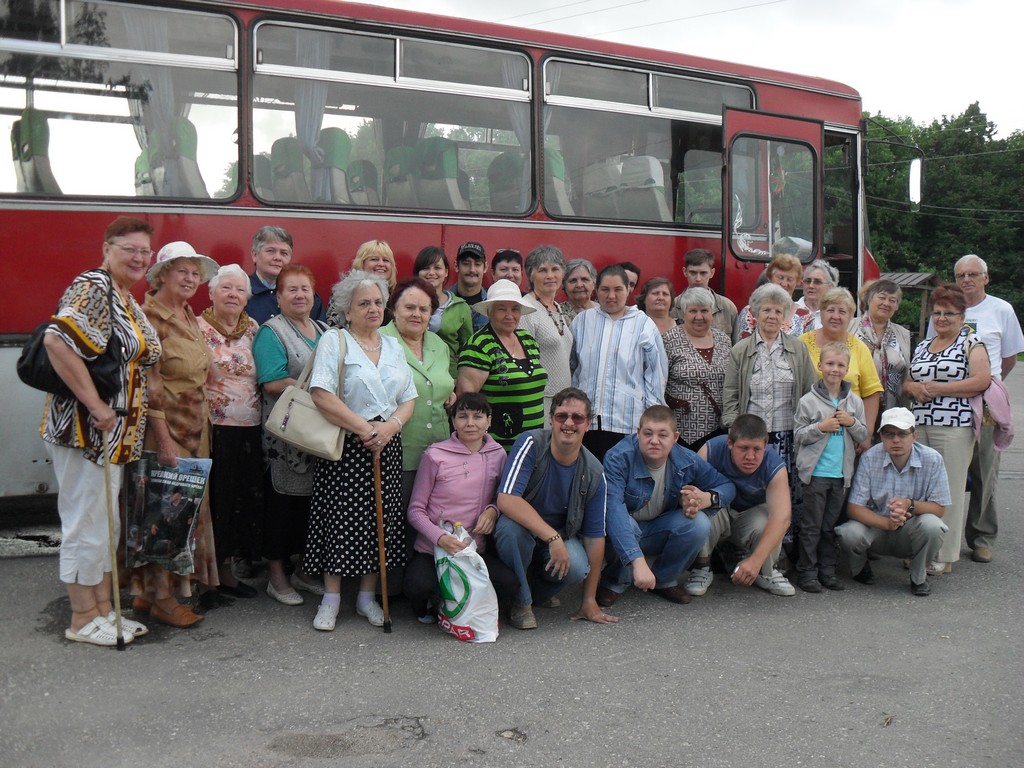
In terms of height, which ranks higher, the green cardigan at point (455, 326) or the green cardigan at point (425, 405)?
the green cardigan at point (455, 326)

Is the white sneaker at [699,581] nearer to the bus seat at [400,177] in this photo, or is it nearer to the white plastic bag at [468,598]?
the white plastic bag at [468,598]

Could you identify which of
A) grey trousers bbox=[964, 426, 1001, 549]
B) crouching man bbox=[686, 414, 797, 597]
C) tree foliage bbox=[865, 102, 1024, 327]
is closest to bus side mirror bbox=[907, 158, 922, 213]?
grey trousers bbox=[964, 426, 1001, 549]

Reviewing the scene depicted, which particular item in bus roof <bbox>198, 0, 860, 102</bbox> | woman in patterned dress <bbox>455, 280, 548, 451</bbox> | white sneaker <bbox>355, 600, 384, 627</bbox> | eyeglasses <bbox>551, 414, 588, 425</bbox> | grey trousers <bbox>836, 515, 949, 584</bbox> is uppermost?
bus roof <bbox>198, 0, 860, 102</bbox>

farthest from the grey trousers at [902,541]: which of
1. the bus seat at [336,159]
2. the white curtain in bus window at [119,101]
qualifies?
the white curtain in bus window at [119,101]

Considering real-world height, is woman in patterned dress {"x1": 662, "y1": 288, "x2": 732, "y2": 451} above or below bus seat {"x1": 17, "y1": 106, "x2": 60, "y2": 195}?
below

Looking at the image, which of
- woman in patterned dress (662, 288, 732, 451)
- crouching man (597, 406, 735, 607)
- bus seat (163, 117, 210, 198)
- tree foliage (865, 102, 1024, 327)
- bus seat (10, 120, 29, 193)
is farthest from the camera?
tree foliage (865, 102, 1024, 327)

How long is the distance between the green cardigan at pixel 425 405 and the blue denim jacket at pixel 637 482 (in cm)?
94

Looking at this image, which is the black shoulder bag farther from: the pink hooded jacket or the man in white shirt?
the man in white shirt

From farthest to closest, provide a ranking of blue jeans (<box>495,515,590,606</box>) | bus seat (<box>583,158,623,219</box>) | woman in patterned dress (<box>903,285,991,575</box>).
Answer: bus seat (<box>583,158,623,219</box>), woman in patterned dress (<box>903,285,991,575</box>), blue jeans (<box>495,515,590,606</box>)

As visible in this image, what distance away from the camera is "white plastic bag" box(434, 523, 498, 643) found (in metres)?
4.59

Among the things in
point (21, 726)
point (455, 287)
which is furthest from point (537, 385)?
point (21, 726)

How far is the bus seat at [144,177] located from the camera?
5.74m

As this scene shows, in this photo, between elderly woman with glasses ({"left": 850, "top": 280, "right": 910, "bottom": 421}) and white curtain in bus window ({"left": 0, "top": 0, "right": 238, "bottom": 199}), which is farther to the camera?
elderly woman with glasses ({"left": 850, "top": 280, "right": 910, "bottom": 421})

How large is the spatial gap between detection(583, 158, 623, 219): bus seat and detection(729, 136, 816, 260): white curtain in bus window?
982 mm
